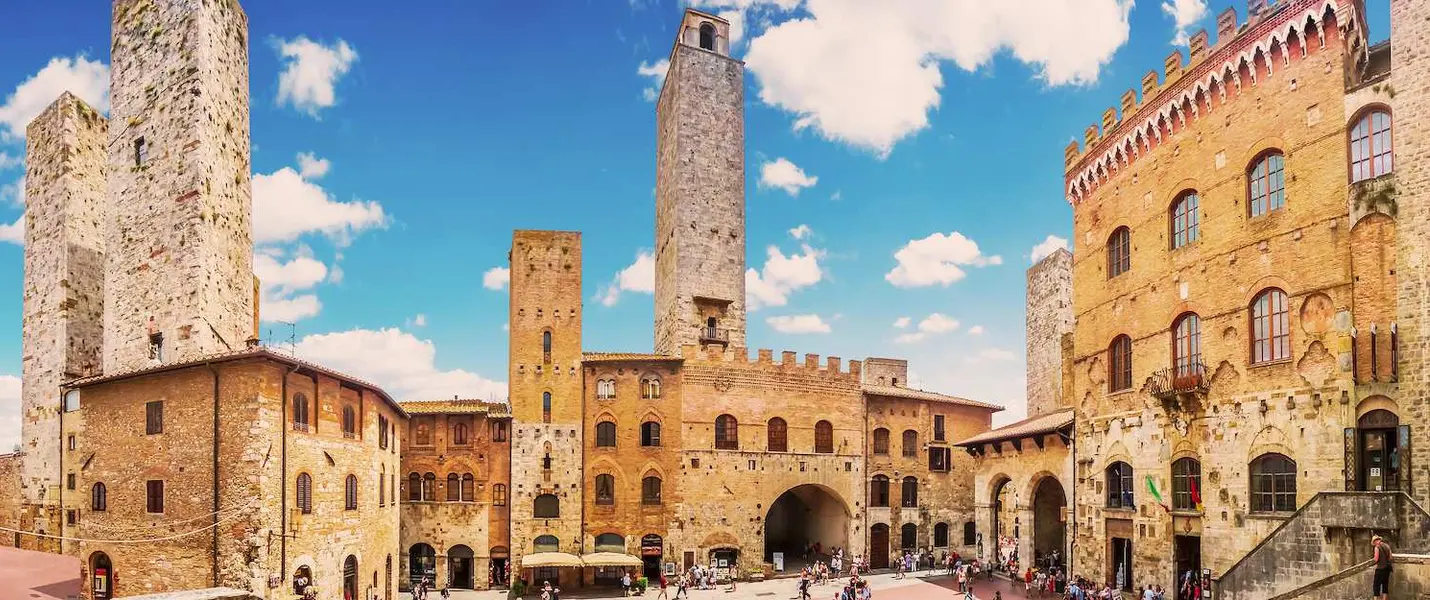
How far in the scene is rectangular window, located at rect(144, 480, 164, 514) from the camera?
2266 cm

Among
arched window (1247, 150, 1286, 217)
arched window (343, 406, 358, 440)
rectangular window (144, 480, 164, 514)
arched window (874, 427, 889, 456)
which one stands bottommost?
arched window (874, 427, 889, 456)

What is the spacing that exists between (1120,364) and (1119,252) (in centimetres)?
366

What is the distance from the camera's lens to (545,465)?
39.8 meters

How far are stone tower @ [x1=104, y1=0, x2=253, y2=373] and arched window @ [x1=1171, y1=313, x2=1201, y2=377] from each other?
1136 inches

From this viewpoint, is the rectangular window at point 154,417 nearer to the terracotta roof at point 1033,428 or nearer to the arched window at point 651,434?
the arched window at point 651,434

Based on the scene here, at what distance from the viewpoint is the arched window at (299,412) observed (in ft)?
76.1

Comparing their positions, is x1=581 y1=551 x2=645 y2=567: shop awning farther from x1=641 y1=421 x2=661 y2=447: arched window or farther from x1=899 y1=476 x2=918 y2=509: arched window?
x1=899 y1=476 x2=918 y2=509: arched window

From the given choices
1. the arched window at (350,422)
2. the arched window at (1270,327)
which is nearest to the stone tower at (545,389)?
the arched window at (350,422)

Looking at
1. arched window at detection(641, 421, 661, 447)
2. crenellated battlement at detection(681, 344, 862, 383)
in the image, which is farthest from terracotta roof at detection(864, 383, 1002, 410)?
arched window at detection(641, 421, 661, 447)

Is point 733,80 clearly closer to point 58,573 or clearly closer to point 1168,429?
point 1168,429

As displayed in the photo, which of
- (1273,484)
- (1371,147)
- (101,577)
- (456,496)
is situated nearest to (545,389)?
(456,496)

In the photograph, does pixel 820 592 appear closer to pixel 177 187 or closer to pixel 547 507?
pixel 547 507

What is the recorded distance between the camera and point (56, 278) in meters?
34.3

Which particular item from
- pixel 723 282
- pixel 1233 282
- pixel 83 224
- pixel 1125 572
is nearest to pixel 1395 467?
pixel 1233 282
